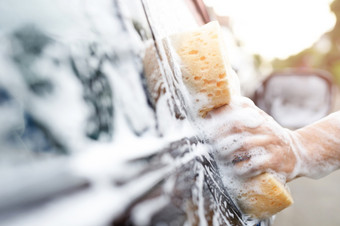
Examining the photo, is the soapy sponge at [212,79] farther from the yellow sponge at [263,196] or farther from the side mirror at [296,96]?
the side mirror at [296,96]

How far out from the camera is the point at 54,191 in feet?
0.83

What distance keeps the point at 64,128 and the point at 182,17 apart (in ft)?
2.09

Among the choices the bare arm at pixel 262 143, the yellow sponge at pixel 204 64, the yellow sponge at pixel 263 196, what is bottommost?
the yellow sponge at pixel 263 196

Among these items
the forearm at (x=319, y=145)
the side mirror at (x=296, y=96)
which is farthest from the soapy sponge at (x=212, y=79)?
the side mirror at (x=296, y=96)

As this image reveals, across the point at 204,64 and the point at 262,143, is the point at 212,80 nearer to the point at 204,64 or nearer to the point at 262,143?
the point at 204,64

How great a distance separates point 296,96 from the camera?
8.41 ft

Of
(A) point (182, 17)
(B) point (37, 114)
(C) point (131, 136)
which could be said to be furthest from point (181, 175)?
(A) point (182, 17)

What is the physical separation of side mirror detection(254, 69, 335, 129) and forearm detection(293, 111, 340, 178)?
6.07 feet

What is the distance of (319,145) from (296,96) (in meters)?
2.17

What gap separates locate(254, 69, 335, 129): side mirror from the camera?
2.46 metres

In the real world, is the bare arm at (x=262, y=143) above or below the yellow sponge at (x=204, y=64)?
below

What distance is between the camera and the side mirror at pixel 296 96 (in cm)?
246

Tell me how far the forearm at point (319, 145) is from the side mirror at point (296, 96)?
185 cm

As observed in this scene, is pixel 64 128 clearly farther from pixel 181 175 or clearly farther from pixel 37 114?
pixel 181 175
